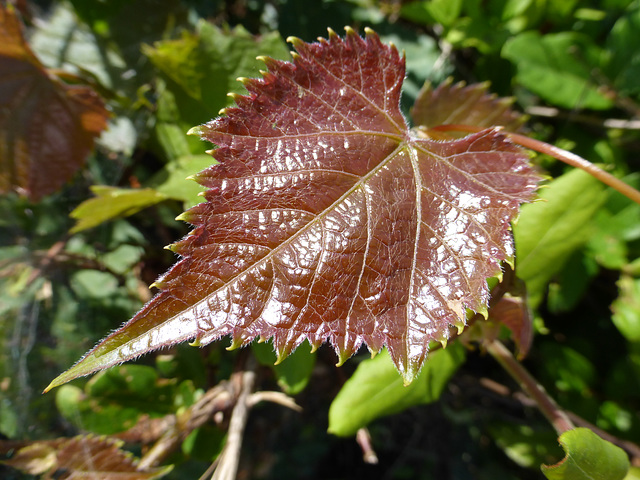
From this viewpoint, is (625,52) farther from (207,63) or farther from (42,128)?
(42,128)

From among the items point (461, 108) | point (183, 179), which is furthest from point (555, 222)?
point (183, 179)

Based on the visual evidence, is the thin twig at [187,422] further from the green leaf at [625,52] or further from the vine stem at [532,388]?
the green leaf at [625,52]

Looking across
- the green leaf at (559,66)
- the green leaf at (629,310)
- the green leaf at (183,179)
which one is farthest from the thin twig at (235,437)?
the green leaf at (559,66)

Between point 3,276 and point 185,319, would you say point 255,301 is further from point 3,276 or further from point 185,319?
point 3,276

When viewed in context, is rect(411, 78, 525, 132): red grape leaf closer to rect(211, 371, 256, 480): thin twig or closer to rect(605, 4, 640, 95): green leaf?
rect(605, 4, 640, 95): green leaf

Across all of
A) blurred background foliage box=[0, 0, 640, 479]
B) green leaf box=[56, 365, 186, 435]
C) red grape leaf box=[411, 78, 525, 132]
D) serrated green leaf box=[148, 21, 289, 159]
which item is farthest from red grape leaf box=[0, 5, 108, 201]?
red grape leaf box=[411, 78, 525, 132]
